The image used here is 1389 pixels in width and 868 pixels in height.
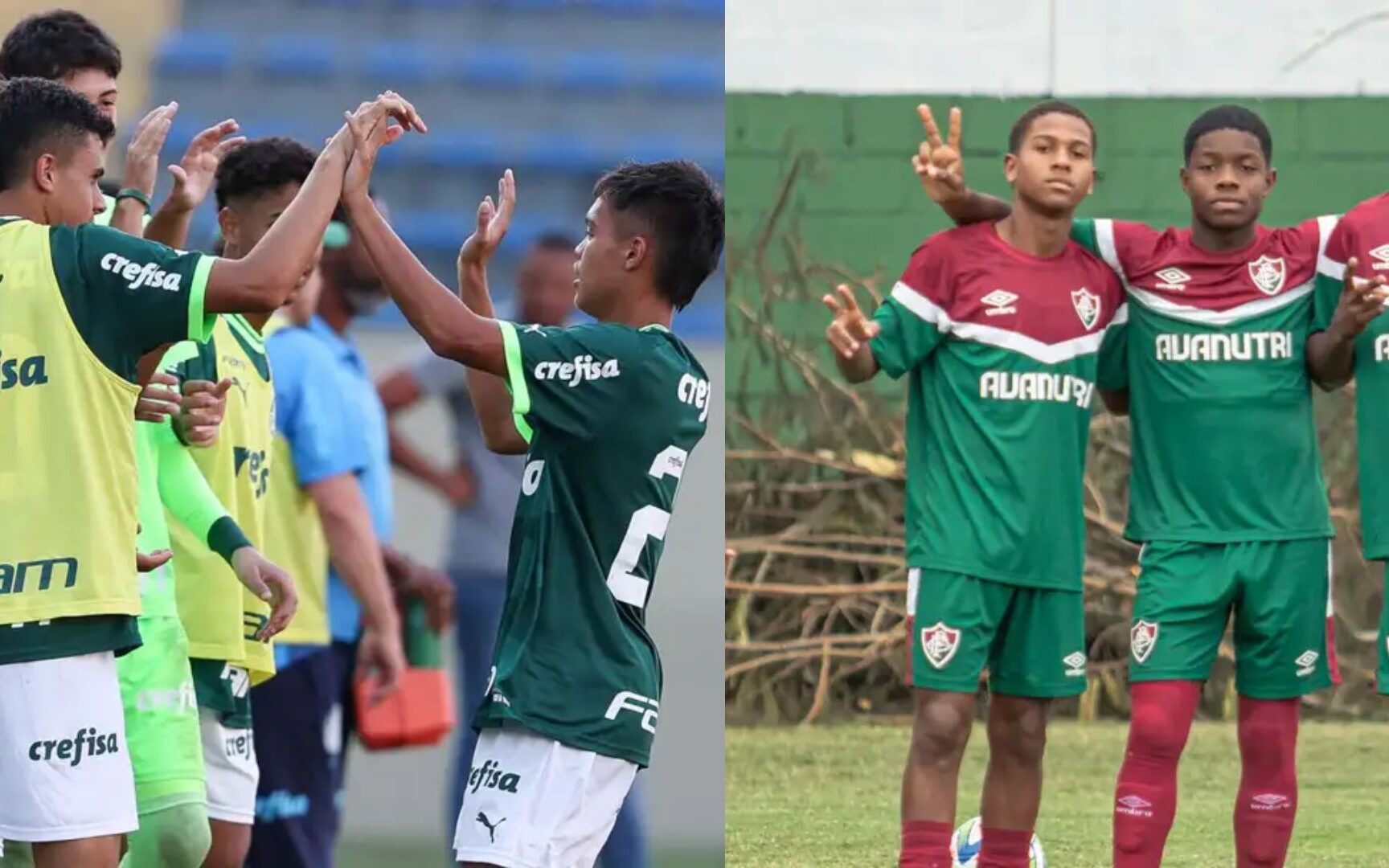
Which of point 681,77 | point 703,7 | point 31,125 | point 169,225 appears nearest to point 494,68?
point 681,77

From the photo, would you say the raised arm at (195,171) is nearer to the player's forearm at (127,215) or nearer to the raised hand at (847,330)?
the player's forearm at (127,215)

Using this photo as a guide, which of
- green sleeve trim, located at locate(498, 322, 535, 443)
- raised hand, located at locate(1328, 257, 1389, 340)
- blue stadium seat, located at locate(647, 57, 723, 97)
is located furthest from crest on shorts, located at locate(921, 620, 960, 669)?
blue stadium seat, located at locate(647, 57, 723, 97)

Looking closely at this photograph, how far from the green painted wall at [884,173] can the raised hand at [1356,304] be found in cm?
470

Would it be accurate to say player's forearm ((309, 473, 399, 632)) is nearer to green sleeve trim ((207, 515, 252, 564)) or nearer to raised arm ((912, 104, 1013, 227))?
green sleeve trim ((207, 515, 252, 564))

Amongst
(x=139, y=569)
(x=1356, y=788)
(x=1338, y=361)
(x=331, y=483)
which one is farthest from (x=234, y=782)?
(x=1356, y=788)

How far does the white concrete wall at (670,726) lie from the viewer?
26.7 feet

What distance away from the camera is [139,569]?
4.02 m

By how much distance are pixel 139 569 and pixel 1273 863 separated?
2.51m

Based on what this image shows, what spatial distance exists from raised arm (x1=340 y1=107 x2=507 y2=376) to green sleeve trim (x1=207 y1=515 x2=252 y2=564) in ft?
3.47

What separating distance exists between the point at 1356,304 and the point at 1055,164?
0.70 m

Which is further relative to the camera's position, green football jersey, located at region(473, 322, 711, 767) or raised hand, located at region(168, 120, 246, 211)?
raised hand, located at region(168, 120, 246, 211)

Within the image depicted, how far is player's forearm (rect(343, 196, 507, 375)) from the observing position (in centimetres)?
348

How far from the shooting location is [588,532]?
3609mm

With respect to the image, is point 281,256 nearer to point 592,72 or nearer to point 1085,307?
point 1085,307
